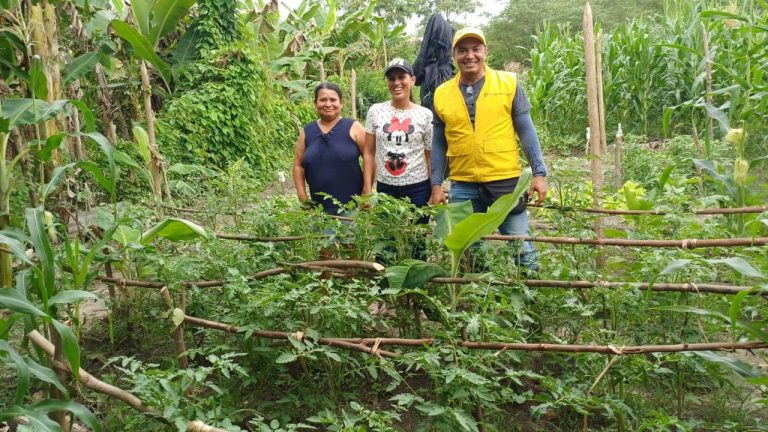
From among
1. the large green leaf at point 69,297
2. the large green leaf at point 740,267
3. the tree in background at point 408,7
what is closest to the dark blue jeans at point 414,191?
the large green leaf at point 740,267

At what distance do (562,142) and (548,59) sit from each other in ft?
7.08

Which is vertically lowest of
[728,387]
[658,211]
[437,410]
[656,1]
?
[728,387]

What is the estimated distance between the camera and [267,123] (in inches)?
402

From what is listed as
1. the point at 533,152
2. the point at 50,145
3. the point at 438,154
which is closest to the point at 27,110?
the point at 50,145

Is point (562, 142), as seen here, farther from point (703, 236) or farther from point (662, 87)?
point (703, 236)

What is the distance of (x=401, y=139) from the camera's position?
3.95 m

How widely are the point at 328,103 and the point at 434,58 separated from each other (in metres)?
1.73

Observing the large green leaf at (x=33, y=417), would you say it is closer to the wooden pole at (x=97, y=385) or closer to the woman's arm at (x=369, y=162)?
the wooden pole at (x=97, y=385)

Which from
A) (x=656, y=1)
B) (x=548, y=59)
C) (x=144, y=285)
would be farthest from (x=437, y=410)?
(x=656, y=1)

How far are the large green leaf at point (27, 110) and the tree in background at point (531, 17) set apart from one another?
2723cm

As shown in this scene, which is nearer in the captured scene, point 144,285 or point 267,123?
point 144,285

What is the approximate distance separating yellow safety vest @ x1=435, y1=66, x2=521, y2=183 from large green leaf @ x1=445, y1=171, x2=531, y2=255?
93 cm

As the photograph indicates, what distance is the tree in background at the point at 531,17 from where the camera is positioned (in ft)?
95.9

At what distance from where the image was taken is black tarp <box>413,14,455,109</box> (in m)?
5.39
